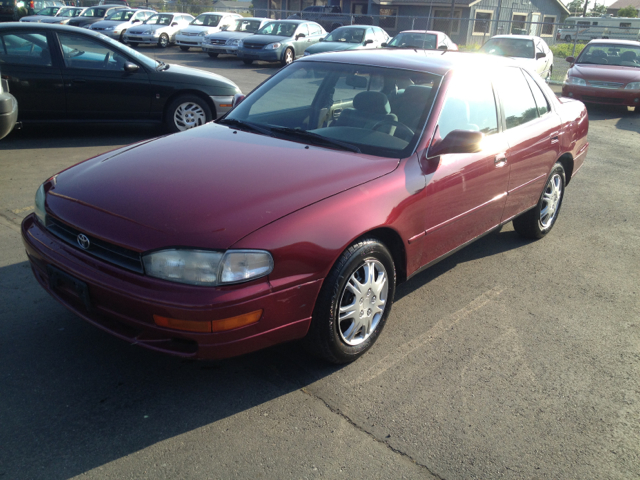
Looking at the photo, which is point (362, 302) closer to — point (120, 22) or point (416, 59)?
point (416, 59)

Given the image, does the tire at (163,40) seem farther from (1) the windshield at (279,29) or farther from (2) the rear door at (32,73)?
(2) the rear door at (32,73)

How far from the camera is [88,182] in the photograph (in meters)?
3.13

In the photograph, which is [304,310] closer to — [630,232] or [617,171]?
[630,232]

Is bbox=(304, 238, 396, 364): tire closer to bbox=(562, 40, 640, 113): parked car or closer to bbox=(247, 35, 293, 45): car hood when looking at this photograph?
bbox=(562, 40, 640, 113): parked car

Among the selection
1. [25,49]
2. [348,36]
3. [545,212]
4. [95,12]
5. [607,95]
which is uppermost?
[95,12]

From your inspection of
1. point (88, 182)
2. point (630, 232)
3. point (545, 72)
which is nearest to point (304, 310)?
point (88, 182)

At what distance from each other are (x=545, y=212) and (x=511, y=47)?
12286mm

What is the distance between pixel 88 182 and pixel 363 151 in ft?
5.33

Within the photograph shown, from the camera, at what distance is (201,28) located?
23328 millimetres

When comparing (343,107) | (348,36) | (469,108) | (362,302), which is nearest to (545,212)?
(469,108)

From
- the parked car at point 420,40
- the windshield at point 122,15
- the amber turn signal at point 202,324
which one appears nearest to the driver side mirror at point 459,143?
the amber turn signal at point 202,324

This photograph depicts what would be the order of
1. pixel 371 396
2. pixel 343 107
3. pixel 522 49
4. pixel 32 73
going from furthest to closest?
1. pixel 522 49
2. pixel 32 73
3. pixel 343 107
4. pixel 371 396

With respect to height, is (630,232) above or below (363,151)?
below

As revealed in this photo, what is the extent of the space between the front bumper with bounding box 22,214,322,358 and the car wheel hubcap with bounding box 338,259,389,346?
0.30 meters
